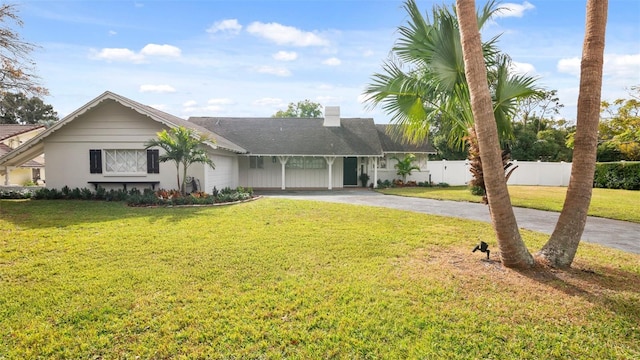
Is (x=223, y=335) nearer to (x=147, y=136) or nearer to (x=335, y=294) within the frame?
(x=335, y=294)

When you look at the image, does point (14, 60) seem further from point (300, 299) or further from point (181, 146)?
point (300, 299)

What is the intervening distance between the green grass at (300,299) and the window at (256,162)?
14056 millimetres

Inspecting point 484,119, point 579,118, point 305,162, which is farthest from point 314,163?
point 579,118

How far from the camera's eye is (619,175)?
2002cm

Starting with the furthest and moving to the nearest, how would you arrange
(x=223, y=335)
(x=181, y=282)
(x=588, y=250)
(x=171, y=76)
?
(x=171, y=76) → (x=588, y=250) → (x=181, y=282) → (x=223, y=335)

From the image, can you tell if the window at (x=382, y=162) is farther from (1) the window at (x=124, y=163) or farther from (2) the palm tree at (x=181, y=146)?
(1) the window at (x=124, y=163)

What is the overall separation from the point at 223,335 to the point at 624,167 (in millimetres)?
26256

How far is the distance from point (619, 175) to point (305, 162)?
793 inches

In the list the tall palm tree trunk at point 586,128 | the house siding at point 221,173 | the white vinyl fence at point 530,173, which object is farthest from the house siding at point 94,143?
the white vinyl fence at point 530,173

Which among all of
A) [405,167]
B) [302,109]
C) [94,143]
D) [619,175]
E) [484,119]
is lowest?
[619,175]

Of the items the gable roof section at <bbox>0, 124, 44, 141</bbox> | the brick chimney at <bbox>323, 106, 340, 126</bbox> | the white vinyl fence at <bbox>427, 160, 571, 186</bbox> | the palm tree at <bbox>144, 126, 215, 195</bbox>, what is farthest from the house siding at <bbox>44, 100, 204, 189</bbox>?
the white vinyl fence at <bbox>427, 160, 571, 186</bbox>

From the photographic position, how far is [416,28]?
586 cm

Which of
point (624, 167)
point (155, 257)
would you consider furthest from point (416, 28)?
point (624, 167)

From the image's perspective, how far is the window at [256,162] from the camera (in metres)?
21.1
